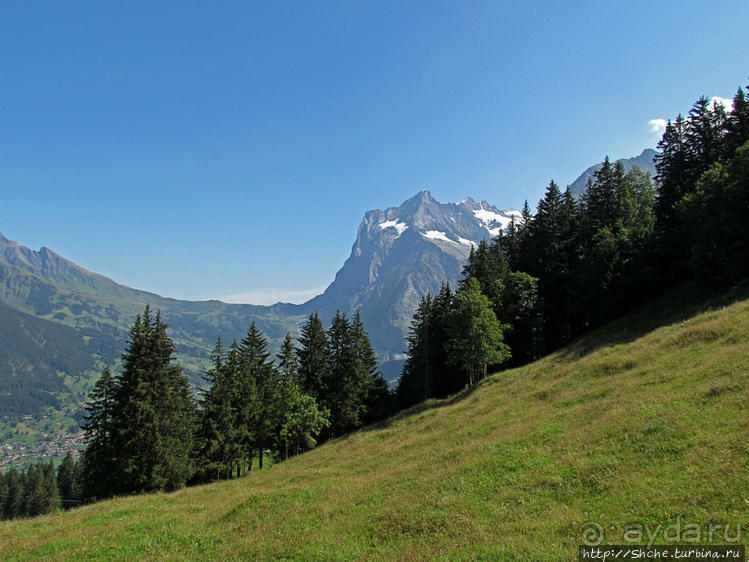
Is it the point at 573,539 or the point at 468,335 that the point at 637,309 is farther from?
the point at 573,539

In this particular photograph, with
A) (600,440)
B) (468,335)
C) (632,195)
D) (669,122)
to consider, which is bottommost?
(600,440)

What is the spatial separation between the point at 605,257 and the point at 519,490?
138 feet

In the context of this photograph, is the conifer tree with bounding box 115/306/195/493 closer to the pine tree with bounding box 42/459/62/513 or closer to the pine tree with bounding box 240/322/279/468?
the pine tree with bounding box 240/322/279/468

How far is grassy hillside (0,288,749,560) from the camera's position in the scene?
454 inches

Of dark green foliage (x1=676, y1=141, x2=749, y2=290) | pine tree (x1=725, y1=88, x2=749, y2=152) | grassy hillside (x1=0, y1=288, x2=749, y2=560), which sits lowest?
grassy hillside (x1=0, y1=288, x2=749, y2=560)

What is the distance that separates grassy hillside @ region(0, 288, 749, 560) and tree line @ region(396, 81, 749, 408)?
48.3 ft

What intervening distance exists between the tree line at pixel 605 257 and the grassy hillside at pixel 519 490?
14732 mm

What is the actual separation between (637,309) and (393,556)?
158 ft

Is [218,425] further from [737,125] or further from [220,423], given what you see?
[737,125]

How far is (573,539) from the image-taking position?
10617 millimetres

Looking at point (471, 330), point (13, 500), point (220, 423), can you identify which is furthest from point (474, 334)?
point (13, 500)

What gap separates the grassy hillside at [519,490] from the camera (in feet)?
37.8

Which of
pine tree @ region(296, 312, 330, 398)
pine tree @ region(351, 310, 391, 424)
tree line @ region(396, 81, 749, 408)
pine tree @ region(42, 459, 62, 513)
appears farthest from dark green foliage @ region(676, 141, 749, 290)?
pine tree @ region(42, 459, 62, 513)

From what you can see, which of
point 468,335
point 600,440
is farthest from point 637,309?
point 600,440
